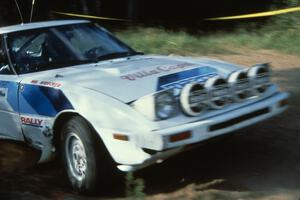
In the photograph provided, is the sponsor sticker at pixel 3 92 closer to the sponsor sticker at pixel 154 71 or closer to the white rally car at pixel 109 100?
the white rally car at pixel 109 100

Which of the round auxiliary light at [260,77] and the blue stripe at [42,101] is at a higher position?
the round auxiliary light at [260,77]

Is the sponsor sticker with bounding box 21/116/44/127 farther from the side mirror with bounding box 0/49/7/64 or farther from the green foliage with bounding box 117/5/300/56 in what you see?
the green foliage with bounding box 117/5/300/56

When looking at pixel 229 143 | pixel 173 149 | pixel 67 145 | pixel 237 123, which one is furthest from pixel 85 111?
pixel 229 143

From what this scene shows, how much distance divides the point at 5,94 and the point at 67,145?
105cm

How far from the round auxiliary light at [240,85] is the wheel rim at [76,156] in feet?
4.69

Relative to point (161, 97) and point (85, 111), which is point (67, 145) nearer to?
point (85, 111)

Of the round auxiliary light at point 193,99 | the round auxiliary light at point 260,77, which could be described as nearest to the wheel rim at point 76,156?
the round auxiliary light at point 193,99

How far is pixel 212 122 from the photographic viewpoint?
14.8 feet

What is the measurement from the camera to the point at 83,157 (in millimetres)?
4848

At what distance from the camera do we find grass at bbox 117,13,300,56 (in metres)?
12.2

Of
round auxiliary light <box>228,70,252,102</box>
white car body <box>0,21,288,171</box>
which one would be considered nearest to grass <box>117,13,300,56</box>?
white car body <box>0,21,288,171</box>

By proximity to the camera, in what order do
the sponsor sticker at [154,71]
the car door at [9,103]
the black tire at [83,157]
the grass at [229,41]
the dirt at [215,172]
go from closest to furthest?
the black tire at [83,157], the dirt at [215,172], the sponsor sticker at [154,71], the car door at [9,103], the grass at [229,41]

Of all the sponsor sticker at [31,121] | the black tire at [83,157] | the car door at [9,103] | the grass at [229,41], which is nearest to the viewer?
the black tire at [83,157]

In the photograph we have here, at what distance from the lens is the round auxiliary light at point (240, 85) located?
4.92 m
